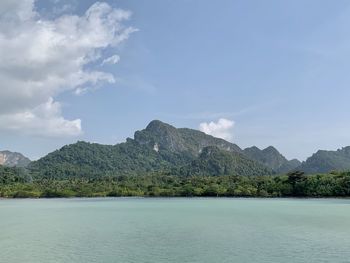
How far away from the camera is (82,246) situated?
1131 inches

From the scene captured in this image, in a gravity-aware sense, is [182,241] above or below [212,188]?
below

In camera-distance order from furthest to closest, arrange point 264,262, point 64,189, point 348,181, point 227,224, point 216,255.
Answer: point 64,189, point 348,181, point 227,224, point 216,255, point 264,262

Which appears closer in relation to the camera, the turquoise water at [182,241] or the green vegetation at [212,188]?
the turquoise water at [182,241]

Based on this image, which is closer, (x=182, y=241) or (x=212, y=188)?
(x=182, y=241)

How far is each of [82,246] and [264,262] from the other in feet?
39.7

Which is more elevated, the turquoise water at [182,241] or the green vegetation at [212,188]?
the green vegetation at [212,188]

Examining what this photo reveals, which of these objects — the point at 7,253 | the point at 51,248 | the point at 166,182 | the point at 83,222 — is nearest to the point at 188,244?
the point at 51,248

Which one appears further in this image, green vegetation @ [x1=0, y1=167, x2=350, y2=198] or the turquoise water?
green vegetation @ [x1=0, y1=167, x2=350, y2=198]

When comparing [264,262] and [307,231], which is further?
[307,231]

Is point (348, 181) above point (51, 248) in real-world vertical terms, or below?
→ above

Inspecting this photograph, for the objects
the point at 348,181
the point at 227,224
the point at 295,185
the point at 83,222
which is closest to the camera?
the point at 227,224

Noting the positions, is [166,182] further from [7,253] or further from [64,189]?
[7,253]

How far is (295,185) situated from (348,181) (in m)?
12.8

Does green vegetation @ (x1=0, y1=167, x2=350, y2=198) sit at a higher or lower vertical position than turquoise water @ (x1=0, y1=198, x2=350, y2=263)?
higher
